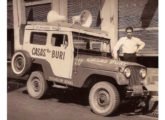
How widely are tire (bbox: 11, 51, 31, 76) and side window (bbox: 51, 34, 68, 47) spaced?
0.51 m

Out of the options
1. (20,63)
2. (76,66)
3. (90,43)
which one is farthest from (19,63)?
(90,43)

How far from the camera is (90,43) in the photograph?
5125mm

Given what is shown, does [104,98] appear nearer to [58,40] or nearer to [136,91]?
[136,91]

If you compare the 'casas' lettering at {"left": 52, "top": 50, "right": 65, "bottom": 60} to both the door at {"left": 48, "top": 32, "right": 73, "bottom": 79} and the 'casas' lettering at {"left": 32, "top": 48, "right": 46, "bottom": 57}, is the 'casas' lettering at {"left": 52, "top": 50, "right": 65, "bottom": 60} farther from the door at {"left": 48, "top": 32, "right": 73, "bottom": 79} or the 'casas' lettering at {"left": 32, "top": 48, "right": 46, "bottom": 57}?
the 'casas' lettering at {"left": 32, "top": 48, "right": 46, "bottom": 57}

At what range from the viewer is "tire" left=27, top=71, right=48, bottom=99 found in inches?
208

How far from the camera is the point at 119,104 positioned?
4422 millimetres

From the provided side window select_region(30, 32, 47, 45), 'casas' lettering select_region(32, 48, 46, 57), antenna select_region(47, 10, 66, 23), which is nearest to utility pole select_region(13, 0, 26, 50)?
side window select_region(30, 32, 47, 45)

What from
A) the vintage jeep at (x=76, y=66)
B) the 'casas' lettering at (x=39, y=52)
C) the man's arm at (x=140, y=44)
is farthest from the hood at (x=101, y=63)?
the 'casas' lettering at (x=39, y=52)

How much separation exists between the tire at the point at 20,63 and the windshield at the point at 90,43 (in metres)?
0.90

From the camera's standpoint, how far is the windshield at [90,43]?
198 inches

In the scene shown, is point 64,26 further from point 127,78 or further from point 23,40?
point 127,78

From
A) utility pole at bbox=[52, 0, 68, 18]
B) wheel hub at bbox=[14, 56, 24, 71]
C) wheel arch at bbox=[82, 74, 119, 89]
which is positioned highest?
utility pole at bbox=[52, 0, 68, 18]

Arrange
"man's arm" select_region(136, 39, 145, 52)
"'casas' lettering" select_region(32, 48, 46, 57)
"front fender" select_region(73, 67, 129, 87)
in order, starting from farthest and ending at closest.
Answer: "'casas' lettering" select_region(32, 48, 46, 57), "man's arm" select_region(136, 39, 145, 52), "front fender" select_region(73, 67, 129, 87)

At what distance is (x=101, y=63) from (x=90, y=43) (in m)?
0.68
